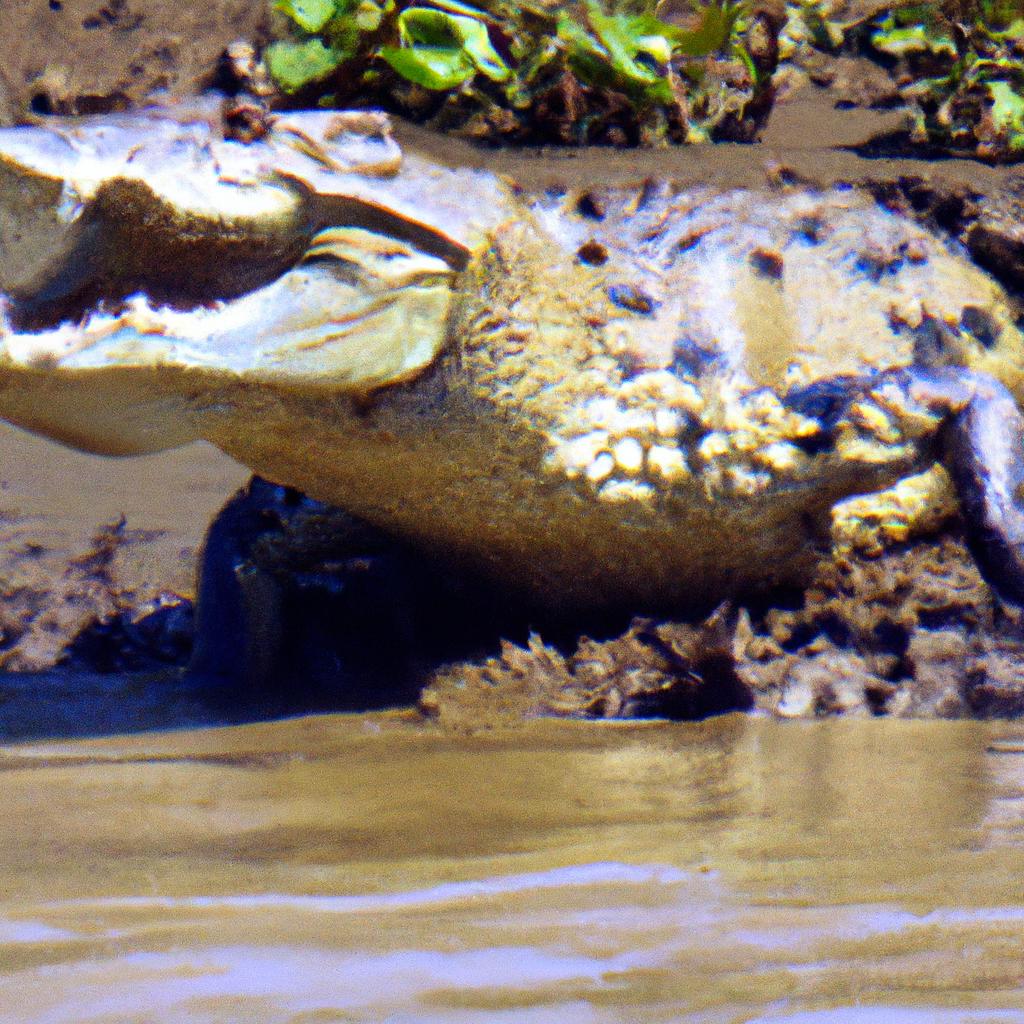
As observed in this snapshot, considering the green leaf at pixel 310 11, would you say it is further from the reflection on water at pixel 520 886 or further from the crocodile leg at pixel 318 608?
the reflection on water at pixel 520 886

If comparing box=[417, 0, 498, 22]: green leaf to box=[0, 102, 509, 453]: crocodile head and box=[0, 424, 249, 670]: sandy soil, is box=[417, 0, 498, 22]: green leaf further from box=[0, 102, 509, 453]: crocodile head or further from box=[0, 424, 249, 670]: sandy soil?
box=[0, 424, 249, 670]: sandy soil

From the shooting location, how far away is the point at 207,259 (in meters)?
2.35

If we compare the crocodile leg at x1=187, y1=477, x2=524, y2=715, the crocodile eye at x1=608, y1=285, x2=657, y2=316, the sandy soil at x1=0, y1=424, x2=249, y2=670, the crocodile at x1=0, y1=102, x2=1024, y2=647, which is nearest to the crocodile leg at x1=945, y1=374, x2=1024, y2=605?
the crocodile at x1=0, y1=102, x2=1024, y2=647

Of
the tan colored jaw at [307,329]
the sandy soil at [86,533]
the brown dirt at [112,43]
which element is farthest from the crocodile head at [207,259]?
the brown dirt at [112,43]

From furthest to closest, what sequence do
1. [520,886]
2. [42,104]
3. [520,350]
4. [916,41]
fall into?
[42,104] < [916,41] < [520,350] < [520,886]

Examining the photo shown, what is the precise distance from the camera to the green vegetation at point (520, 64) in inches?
113

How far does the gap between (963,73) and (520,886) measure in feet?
9.68

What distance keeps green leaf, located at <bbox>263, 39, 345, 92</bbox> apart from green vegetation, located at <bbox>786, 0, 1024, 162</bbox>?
158 cm

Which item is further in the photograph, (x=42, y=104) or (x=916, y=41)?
(x=42, y=104)

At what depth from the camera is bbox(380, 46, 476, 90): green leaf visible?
9.40ft

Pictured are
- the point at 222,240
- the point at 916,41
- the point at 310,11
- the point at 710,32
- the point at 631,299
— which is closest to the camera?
the point at 222,240

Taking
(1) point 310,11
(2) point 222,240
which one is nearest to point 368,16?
(1) point 310,11

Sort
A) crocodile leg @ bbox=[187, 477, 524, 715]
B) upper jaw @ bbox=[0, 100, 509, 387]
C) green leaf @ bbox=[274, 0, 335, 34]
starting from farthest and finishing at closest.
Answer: crocodile leg @ bbox=[187, 477, 524, 715] < green leaf @ bbox=[274, 0, 335, 34] < upper jaw @ bbox=[0, 100, 509, 387]

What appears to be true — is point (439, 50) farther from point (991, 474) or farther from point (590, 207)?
point (991, 474)
